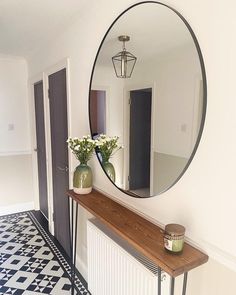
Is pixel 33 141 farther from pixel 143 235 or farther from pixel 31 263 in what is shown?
pixel 143 235

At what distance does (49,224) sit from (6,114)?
166cm

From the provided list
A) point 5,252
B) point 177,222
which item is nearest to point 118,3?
point 177,222

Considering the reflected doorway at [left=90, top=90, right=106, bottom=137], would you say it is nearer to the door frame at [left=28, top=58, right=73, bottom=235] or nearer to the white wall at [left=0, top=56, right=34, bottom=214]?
the door frame at [left=28, top=58, right=73, bottom=235]

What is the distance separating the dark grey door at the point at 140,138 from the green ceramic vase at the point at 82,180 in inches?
16.5

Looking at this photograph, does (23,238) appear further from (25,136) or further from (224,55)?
(224,55)

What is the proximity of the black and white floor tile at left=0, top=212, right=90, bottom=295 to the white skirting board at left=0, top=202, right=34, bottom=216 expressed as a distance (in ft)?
0.95

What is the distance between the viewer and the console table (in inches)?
38.2

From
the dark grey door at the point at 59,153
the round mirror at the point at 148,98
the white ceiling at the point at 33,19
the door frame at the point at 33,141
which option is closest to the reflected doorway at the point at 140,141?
the round mirror at the point at 148,98

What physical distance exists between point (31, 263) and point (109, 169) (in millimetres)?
1466

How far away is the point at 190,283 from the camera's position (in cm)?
114

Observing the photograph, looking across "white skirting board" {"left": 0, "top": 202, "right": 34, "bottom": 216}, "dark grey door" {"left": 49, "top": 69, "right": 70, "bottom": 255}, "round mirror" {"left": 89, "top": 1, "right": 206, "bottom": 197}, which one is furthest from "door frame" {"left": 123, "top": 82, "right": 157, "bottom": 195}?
"white skirting board" {"left": 0, "top": 202, "right": 34, "bottom": 216}

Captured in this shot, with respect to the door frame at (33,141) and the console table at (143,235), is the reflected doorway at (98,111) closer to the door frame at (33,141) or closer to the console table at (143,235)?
the console table at (143,235)

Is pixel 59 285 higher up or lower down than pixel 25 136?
lower down

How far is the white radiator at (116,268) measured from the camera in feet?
3.98
